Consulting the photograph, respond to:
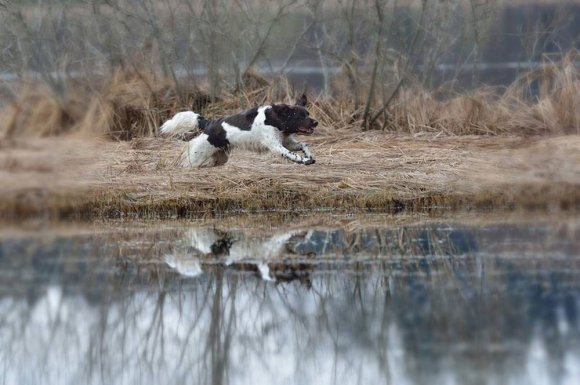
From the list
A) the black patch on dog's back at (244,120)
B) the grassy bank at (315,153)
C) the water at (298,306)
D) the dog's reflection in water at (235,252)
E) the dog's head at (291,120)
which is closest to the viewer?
the water at (298,306)

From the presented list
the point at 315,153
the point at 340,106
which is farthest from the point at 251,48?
the point at 315,153

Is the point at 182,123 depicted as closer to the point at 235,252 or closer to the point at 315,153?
the point at 315,153

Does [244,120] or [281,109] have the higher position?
[281,109]

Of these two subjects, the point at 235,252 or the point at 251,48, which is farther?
the point at 251,48

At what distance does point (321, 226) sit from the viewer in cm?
1378

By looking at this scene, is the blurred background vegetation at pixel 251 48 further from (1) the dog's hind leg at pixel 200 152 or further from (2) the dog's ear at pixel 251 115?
(2) the dog's ear at pixel 251 115

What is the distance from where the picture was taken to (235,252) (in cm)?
1198

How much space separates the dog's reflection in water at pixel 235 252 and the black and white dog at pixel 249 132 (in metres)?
2.12

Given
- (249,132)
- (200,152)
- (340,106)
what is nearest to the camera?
(249,132)

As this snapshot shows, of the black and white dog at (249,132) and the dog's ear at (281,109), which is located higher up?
the dog's ear at (281,109)

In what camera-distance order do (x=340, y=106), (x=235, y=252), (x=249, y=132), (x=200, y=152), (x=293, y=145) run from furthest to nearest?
(x=340, y=106) → (x=200, y=152) → (x=293, y=145) → (x=249, y=132) → (x=235, y=252)

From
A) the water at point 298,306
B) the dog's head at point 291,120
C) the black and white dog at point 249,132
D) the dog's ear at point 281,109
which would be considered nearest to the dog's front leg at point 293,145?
the black and white dog at point 249,132

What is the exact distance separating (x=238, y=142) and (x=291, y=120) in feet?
2.92

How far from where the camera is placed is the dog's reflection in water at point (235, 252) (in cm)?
1104
